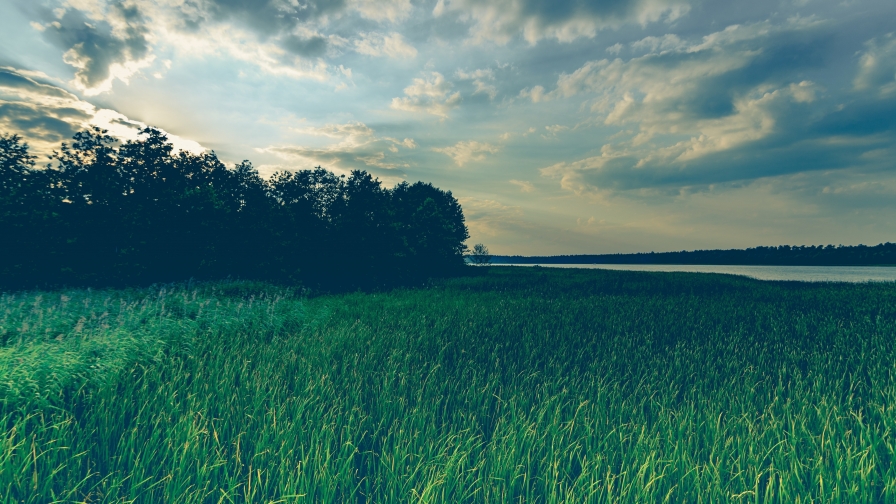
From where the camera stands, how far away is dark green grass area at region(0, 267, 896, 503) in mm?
3268

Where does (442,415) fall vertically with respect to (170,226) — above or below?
below

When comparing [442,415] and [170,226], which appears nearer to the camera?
[442,415]

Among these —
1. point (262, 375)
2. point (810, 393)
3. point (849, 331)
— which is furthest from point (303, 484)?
point (849, 331)

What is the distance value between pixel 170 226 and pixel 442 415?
28075mm

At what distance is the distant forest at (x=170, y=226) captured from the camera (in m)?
20.7

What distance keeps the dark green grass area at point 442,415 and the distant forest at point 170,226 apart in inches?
587

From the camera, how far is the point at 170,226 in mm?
25484

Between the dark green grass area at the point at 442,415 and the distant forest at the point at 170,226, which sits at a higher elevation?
the distant forest at the point at 170,226

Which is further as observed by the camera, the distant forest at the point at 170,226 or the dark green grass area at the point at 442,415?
the distant forest at the point at 170,226

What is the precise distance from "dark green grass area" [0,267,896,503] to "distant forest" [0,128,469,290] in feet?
48.9

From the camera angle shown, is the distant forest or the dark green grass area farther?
the distant forest

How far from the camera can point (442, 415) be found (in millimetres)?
4836

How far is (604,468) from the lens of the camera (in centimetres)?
364

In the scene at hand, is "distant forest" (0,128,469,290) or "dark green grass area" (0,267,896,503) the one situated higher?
"distant forest" (0,128,469,290)
